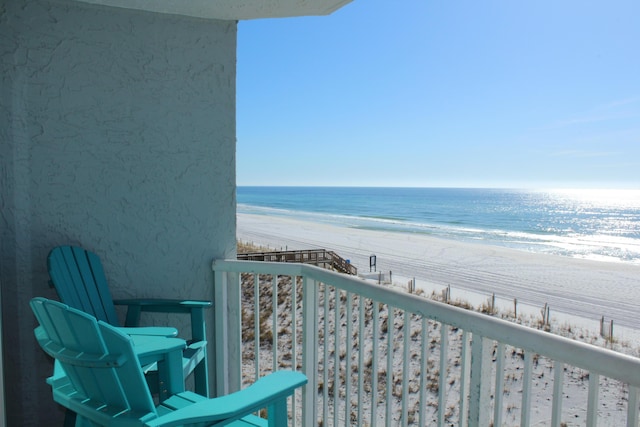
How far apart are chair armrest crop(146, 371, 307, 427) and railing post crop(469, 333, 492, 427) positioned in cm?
51

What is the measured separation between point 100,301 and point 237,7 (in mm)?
1699

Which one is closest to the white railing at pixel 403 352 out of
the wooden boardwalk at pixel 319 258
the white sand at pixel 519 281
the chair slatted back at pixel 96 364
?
the chair slatted back at pixel 96 364

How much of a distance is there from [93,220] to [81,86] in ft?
2.38

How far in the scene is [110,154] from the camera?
2479 millimetres

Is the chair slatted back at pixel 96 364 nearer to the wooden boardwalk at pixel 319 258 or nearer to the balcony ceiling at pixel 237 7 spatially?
the balcony ceiling at pixel 237 7

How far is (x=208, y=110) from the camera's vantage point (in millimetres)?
2664

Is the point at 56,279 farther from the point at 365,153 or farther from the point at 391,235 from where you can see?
the point at 365,153

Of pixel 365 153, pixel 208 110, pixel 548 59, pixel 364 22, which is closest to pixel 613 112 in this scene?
pixel 548 59

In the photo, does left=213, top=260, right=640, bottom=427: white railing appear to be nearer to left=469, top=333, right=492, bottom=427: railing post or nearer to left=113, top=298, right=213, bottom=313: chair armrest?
left=469, top=333, right=492, bottom=427: railing post

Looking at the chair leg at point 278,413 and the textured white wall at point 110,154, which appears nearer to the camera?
the chair leg at point 278,413

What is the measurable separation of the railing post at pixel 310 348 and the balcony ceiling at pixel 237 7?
141 centimetres

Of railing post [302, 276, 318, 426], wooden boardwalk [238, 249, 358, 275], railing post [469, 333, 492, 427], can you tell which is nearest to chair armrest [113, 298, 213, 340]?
railing post [302, 276, 318, 426]

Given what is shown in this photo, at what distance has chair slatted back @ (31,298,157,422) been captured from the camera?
1191 mm

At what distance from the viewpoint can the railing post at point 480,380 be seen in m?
1.30
